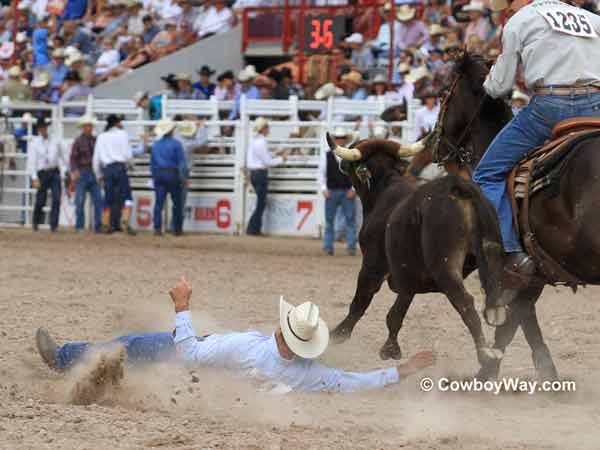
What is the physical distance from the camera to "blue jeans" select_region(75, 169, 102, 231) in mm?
18953

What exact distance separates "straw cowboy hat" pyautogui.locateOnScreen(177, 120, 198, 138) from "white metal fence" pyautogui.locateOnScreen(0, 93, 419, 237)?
0.20 metres

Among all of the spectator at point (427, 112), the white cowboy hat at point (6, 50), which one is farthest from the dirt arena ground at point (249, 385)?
the white cowboy hat at point (6, 50)

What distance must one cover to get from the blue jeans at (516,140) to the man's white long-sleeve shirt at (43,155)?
1310cm

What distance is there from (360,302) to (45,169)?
12.1 metres

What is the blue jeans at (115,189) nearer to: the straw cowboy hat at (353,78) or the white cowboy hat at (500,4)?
the straw cowboy hat at (353,78)

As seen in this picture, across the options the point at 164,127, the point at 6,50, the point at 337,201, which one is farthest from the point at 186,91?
the point at 6,50

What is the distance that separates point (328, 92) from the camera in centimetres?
1820

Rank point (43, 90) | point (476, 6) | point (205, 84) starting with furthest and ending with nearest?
point (43, 90)
point (205, 84)
point (476, 6)

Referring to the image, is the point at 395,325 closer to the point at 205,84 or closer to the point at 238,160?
the point at 238,160

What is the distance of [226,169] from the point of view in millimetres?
18641

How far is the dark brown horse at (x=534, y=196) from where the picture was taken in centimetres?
594

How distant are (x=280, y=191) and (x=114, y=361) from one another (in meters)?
12.2

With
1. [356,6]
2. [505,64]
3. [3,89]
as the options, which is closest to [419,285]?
[505,64]

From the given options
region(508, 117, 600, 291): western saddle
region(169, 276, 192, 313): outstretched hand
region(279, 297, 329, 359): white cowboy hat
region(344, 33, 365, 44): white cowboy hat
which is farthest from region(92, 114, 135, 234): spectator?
region(279, 297, 329, 359): white cowboy hat
